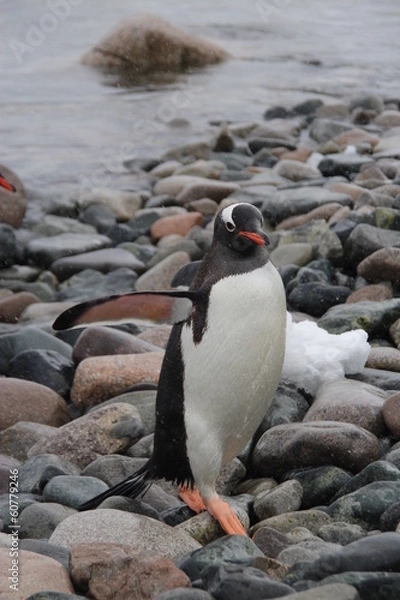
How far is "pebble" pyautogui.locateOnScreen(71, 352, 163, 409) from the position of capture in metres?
5.47

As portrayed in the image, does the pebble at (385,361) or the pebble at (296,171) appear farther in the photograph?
the pebble at (296,171)

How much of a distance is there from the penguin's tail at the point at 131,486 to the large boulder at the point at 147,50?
1461 centimetres

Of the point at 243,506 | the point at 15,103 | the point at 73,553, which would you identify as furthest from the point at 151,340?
the point at 15,103

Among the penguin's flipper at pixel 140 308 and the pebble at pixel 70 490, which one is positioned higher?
the penguin's flipper at pixel 140 308

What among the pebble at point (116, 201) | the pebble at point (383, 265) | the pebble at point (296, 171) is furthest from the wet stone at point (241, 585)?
the pebble at point (296, 171)

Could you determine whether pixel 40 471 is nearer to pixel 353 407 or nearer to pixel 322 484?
pixel 322 484

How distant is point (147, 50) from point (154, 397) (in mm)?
14014

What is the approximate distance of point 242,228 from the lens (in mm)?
3949

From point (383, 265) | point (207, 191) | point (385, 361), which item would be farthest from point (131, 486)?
point (207, 191)

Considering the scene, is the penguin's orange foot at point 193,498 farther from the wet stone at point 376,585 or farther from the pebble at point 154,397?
the wet stone at point 376,585

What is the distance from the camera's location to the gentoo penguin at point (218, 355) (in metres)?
3.91

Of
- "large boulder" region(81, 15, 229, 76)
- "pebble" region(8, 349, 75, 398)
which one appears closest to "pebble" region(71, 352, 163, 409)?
"pebble" region(8, 349, 75, 398)

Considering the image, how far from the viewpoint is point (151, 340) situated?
6297 millimetres

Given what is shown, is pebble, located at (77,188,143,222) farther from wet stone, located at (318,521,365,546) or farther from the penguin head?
wet stone, located at (318,521,365,546)
